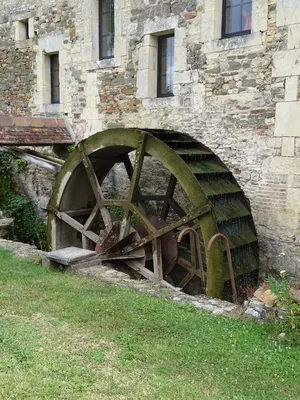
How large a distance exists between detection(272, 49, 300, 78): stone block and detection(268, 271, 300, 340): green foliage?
2840mm

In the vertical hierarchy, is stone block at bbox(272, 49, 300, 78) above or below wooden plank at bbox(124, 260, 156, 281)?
above

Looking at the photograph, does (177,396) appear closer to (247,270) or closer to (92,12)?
(247,270)

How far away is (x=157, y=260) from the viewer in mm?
6027

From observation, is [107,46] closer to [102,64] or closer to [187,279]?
[102,64]

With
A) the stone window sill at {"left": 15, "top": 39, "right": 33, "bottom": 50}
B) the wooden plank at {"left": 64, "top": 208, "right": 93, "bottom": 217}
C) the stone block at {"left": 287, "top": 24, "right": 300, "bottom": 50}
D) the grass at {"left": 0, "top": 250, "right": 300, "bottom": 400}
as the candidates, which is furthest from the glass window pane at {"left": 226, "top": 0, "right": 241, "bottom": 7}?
the stone window sill at {"left": 15, "top": 39, "right": 33, "bottom": 50}

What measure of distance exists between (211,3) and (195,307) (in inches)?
162

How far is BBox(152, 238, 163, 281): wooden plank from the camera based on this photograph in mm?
6023

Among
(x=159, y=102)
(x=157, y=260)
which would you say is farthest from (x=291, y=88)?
(x=157, y=260)

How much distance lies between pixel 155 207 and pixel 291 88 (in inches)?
109

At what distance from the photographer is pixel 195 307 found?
445 cm

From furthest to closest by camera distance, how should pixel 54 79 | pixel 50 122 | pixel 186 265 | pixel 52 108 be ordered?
pixel 54 79 < pixel 52 108 < pixel 50 122 < pixel 186 265

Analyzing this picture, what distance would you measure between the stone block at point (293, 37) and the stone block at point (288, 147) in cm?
110

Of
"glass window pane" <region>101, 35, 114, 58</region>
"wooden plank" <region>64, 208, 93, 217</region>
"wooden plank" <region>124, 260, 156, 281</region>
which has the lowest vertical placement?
"wooden plank" <region>124, 260, 156, 281</region>

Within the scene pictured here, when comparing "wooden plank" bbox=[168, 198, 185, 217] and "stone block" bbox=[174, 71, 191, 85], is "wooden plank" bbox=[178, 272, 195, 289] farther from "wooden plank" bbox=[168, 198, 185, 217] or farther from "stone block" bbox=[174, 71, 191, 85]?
"stone block" bbox=[174, 71, 191, 85]
